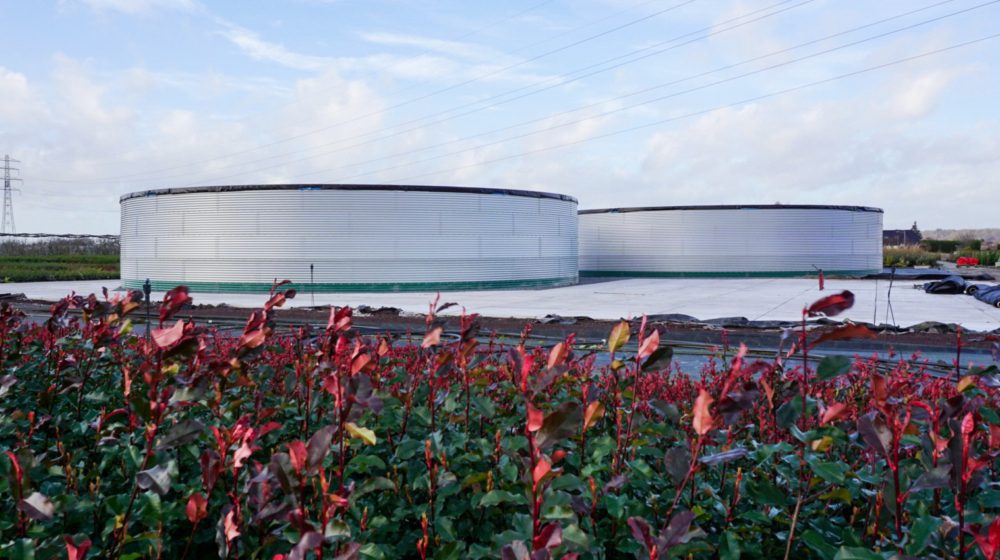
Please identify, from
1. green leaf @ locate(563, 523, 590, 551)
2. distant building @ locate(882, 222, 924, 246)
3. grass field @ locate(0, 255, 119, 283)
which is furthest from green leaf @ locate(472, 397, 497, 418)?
distant building @ locate(882, 222, 924, 246)

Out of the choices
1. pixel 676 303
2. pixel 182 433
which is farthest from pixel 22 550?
pixel 676 303

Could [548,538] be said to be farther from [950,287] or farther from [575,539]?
[950,287]

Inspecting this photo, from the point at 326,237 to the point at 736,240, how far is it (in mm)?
24952

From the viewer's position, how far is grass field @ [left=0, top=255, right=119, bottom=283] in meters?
38.0

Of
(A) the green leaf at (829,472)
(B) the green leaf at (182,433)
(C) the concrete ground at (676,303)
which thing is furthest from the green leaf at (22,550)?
(C) the concrete ground at (676,303)

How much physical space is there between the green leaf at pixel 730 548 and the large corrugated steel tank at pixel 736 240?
43334 millimetres

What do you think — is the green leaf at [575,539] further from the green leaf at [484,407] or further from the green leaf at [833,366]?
the green leaf at [484,407]

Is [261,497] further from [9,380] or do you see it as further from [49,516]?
[9,380]

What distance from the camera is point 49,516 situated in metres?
1.68

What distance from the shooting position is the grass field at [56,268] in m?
38.0

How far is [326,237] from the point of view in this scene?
29.1 metres

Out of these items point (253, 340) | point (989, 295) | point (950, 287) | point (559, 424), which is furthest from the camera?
point (950, 287)

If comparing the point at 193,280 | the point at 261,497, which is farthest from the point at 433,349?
the point at 193,280

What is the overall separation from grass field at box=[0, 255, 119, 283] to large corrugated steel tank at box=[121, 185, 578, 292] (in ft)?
31.4
